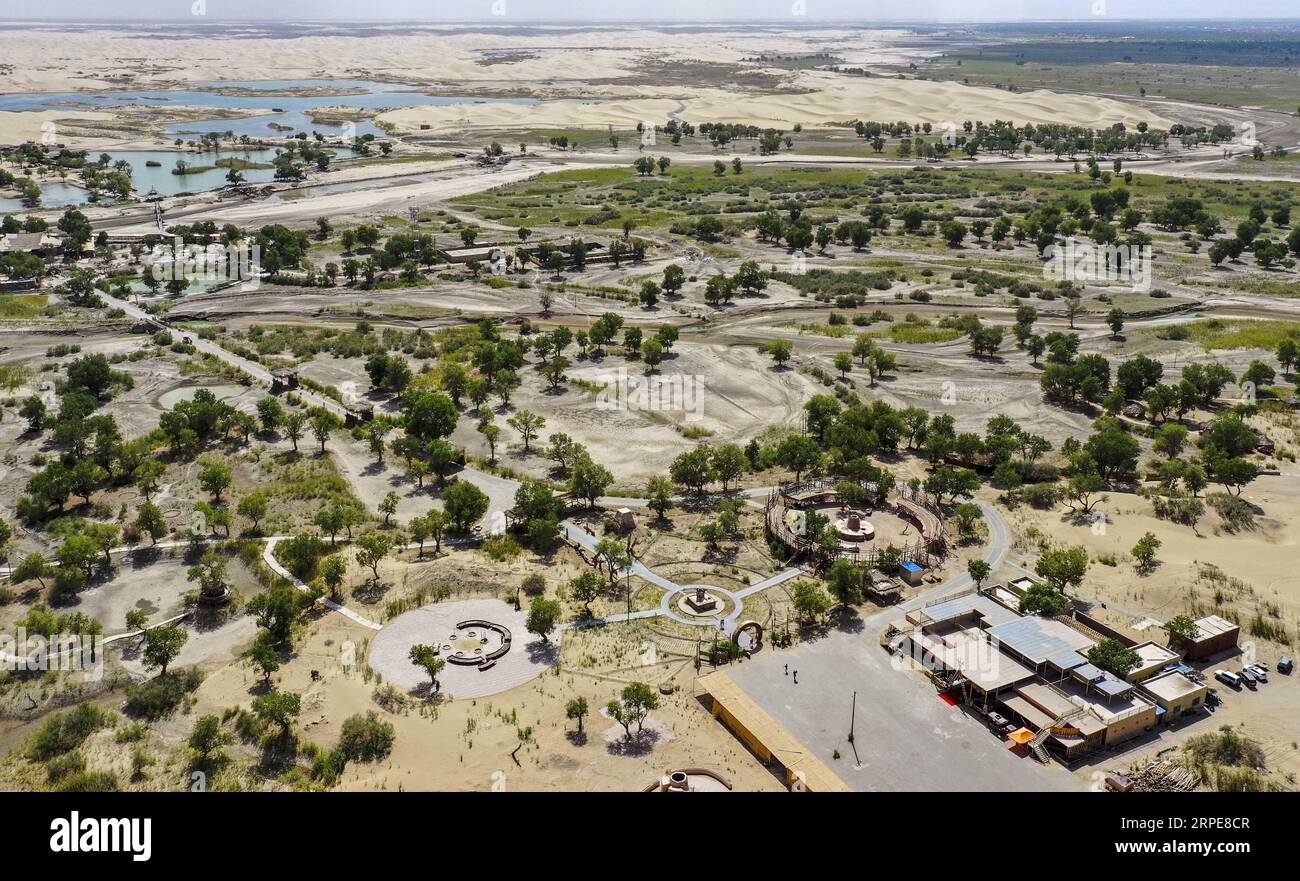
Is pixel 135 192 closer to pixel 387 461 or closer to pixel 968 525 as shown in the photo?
pixel 387 461

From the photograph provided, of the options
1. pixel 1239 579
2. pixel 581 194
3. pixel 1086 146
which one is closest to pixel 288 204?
pixel 581 194

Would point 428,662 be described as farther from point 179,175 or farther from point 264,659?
point 179,175

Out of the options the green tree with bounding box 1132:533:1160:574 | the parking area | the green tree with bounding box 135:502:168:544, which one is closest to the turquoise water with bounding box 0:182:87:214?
the green tree with bounding box 135:502:168:544

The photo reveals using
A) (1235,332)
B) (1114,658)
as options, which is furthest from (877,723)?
(1235,332)

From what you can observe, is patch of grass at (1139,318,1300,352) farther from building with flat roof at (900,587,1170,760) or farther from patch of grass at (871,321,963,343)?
building with flat roof at (900,587,1170,760)

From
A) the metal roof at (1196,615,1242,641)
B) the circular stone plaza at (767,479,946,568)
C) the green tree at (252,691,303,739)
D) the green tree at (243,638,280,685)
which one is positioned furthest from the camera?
the circular stone plaza at (767,479,946,568)
